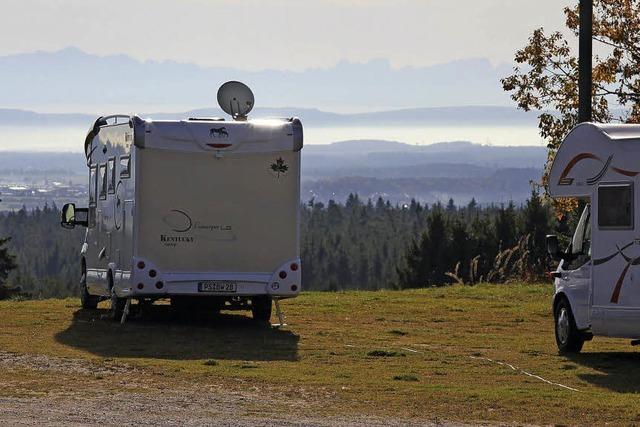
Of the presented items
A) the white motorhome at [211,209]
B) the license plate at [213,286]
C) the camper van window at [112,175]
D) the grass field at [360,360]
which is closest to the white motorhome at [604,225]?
the grass field at [360,360]

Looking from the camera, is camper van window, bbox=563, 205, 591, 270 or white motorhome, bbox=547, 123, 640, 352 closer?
white motorhome, bbox=547, 123, 640, 352

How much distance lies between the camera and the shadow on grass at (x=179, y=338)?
17797mm

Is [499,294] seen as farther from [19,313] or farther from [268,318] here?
[19,313]

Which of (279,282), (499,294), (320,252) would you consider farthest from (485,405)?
(320,252)

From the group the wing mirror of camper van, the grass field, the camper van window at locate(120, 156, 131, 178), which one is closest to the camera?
the grass field

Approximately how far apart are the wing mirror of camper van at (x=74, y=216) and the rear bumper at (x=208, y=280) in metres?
4.50

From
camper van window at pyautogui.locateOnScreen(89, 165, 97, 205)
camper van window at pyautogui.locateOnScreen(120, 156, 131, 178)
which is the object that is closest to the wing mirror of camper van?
camper van window at pyautogui.locateOnScreen(89, 165, 97, 205)

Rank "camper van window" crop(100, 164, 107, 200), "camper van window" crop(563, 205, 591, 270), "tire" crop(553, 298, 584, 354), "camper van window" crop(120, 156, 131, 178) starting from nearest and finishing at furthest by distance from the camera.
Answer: "camper van window" crop(563, 205, 591, 270), "tire" crop(553, 298, 584, 354), "camper van window" crop(120, 156, 131, 178), "camper van window" crop(100, 164, 107, 200)

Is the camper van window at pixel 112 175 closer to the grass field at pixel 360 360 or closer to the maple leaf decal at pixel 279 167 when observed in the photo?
the grass field at pixel 360 360

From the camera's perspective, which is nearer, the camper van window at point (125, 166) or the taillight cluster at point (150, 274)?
the taillight cluster at point (150, 274)

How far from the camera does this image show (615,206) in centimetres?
1638

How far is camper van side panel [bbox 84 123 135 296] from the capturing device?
20.7 m

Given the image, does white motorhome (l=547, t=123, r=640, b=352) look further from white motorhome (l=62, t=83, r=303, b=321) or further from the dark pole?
the dark pole

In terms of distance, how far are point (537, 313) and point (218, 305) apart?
21.2 ft
